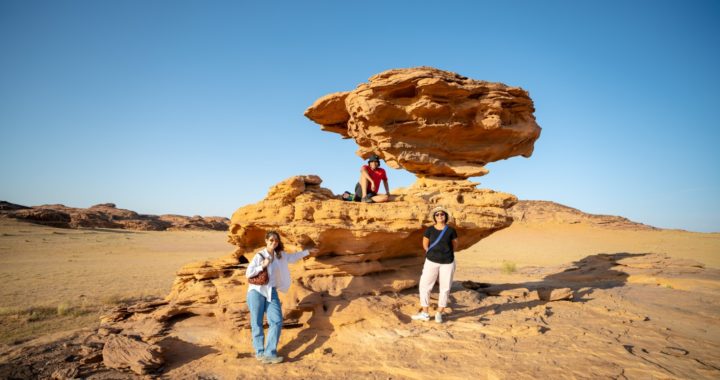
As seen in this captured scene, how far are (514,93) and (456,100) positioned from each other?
164 centimetres

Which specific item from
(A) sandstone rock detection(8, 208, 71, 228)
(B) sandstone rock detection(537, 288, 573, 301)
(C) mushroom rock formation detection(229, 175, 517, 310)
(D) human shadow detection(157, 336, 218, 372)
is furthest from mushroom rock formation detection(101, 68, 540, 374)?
(A) sandstone rock detection(8, 208, 71, 228)

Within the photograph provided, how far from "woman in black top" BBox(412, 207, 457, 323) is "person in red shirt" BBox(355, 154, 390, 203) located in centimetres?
157

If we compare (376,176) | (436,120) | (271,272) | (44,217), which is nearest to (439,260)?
(376,176)

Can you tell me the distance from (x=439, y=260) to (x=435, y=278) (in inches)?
15.7

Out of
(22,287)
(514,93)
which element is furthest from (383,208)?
(22,287)

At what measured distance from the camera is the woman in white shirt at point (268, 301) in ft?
18.3

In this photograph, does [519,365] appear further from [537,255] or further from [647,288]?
[537,255]

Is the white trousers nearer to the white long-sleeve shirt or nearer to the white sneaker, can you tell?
the white sneaker

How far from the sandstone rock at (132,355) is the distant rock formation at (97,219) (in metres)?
46.7

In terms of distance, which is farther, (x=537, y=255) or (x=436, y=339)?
(x=537, y=255)

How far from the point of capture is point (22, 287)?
14656 millimetres

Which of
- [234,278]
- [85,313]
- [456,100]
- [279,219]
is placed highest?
[456,100]

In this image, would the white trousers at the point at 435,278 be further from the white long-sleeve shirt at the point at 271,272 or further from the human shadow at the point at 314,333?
the white long-sleeve shirt at the point at 271,272

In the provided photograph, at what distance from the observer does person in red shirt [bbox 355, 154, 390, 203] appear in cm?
803
